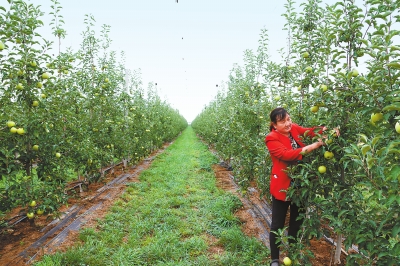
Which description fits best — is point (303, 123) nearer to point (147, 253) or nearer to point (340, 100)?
point (340, 100)

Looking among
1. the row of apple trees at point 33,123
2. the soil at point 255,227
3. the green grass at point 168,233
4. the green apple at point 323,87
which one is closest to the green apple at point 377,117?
the green apple at point 323,87

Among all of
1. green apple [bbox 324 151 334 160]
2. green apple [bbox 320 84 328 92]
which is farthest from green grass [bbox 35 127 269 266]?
green apple [bbox 320 84 328 92]

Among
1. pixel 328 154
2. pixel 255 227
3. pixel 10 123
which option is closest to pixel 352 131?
pixel 328 154

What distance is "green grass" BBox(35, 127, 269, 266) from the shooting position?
12.3ft

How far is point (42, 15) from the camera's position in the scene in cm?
398

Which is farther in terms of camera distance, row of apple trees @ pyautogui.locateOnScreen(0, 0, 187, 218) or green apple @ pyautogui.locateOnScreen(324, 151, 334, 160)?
row of apple trees @ pyautogui.locateOnScreen(0, 0, 187, 218)

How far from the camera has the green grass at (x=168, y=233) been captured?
376 cm

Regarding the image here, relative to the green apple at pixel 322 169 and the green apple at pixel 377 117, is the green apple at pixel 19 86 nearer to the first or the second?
the green apple at pixel 322 169

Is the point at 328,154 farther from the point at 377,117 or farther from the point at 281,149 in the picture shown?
the point at 377,117

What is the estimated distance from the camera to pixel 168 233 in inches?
180

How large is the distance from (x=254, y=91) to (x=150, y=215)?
10.9ft

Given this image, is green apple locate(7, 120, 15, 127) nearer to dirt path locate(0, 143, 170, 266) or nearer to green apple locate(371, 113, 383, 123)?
dirt path locate(0, 143, 170, 266)

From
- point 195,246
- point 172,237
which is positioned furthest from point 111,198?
point 195,246

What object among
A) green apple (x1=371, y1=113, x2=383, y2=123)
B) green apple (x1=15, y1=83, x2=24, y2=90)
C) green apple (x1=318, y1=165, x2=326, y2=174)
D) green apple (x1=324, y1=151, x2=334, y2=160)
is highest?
green apple (x1=15, y1=83, x2=24, y2=90)
